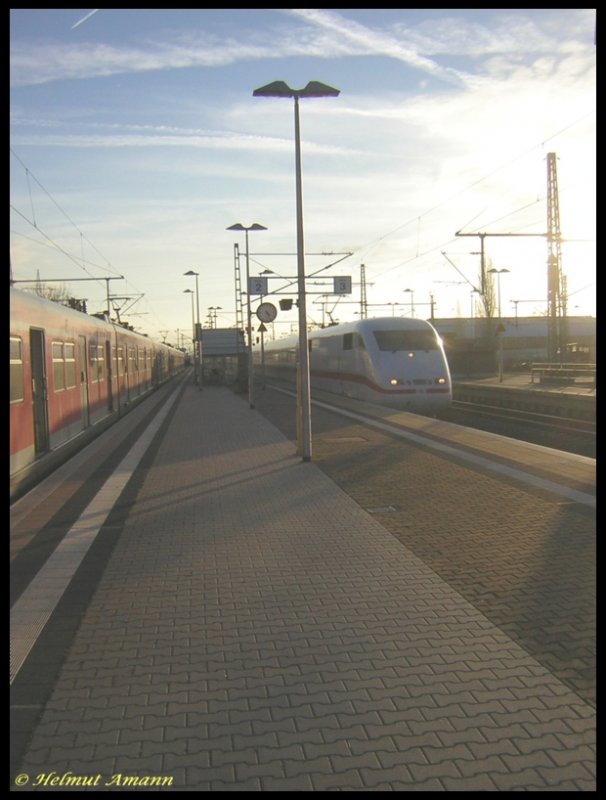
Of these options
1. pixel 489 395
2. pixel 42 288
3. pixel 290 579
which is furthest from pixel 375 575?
pixel 42 288

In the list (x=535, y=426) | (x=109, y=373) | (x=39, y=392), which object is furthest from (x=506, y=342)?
(x=39, y=392)

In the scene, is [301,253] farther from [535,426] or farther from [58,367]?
[535,426]

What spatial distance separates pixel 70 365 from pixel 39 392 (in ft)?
11.3

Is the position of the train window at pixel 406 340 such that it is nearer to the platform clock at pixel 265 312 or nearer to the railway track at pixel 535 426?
the railway track at pixel 535 426

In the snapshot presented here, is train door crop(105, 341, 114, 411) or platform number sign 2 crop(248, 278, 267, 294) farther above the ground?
platform number sign 2 crop(248, 278, 267, 294)

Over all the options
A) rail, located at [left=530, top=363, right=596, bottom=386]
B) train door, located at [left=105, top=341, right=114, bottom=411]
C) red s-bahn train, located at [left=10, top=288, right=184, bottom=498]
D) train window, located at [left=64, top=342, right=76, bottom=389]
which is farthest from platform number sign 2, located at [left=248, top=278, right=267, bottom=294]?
rail, located at [left=530, top=363, right=596, bottom=386]

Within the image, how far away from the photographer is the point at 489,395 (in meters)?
31.6

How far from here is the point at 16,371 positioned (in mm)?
11211

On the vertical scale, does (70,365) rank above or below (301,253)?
below

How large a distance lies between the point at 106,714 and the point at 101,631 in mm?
1276

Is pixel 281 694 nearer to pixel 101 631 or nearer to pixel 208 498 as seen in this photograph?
pixel 101 631

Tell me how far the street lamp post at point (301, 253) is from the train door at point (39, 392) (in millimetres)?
4325

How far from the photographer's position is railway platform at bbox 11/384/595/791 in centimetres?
344

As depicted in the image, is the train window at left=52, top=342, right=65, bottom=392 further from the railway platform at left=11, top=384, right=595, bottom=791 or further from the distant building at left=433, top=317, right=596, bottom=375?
the distant building at left=433, top=317, right=596, bottom=375
